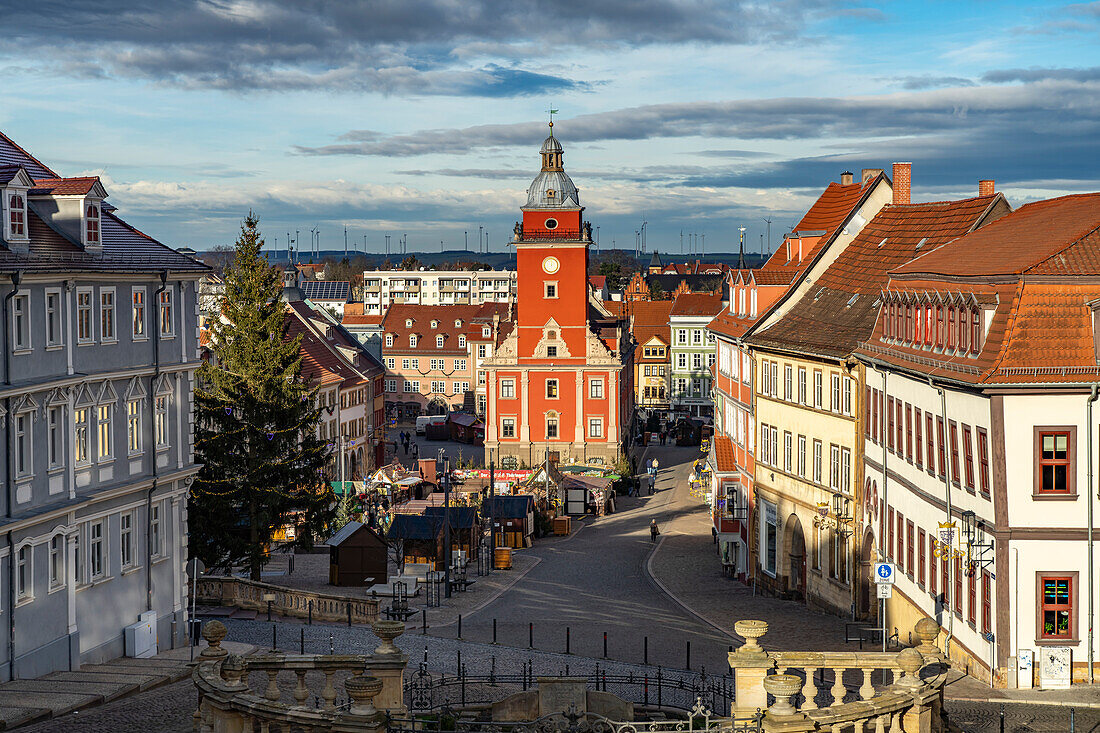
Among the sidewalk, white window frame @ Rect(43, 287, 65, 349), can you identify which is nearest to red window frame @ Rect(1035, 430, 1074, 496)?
the sidewalk

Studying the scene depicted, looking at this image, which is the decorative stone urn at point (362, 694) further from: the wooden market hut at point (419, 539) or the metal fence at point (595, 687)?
the wooden market hut at point (419, 539)

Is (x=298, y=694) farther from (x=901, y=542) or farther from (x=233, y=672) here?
(x=901, y=542)

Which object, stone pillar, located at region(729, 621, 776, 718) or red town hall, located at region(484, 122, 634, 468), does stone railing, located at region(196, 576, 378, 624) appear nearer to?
stone pillar, located at region(729, 621, 776, 718)

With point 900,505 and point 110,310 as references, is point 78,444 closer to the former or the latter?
point 110,310

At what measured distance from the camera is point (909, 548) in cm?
3244

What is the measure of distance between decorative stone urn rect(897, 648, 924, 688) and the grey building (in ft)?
57.0

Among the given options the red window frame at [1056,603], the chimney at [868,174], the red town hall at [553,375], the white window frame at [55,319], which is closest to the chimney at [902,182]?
the chimney at [868,174]

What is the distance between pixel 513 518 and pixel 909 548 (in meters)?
31.3

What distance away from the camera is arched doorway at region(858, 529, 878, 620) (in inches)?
1484

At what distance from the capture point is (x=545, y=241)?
295ft

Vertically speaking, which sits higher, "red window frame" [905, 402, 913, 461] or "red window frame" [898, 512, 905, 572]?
"red window frame" [905, 402, 913, 461]

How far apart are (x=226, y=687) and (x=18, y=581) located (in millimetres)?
11834

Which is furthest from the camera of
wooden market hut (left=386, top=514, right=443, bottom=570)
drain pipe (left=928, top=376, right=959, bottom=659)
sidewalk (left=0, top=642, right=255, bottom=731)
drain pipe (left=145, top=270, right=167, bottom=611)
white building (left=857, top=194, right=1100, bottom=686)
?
wooden market hut (left=386, top=514, right=443, bottom=570)

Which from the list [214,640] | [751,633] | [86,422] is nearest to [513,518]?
[86,422]
